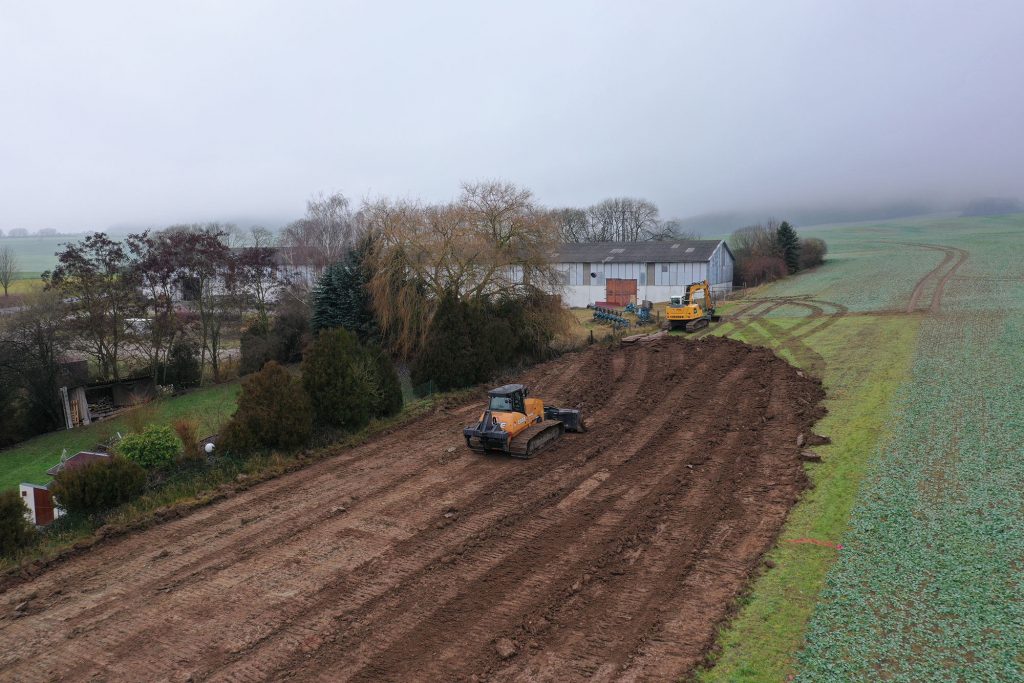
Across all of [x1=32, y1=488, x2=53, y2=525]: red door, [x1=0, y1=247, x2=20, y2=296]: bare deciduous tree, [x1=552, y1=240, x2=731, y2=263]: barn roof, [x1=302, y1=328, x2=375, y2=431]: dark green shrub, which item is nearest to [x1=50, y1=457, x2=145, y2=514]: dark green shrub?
[x1=32, y1=488, x2=53, y2=525]: red door

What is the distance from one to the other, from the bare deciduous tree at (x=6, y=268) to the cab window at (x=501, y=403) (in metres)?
53.8

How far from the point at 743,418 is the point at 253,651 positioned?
586 inches

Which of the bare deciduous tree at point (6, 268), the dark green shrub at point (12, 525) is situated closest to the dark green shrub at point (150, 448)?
the dark green shrub at point (12, 525)

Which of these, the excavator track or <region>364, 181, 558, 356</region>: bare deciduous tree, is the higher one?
<region>364, 181, 558, 356</region>: bare deciduous tree

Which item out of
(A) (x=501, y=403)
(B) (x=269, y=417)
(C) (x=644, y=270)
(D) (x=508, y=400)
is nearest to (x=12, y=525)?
(B) (x=269, y=417)

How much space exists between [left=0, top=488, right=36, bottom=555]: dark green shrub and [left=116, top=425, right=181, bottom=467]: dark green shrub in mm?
2809

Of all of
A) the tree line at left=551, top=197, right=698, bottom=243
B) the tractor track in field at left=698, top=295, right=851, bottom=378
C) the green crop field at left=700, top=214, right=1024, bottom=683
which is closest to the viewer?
the green crop field at left=700, top=214, right=1024, bottom=683

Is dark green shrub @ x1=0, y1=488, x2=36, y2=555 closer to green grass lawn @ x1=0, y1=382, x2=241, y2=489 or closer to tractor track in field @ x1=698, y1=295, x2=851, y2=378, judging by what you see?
green grass lawn @ x1=0, y1=382, x2=241, y2=489

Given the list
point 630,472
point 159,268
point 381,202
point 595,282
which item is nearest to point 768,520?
point 630,472

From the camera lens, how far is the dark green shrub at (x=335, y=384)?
1930 cm

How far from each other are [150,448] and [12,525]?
3570mm

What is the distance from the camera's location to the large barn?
51.5 metres

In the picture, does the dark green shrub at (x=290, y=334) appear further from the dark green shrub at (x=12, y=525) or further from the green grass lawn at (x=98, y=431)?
the dark green shrub at (x=12, y=525)

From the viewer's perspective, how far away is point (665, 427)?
18594 mm
